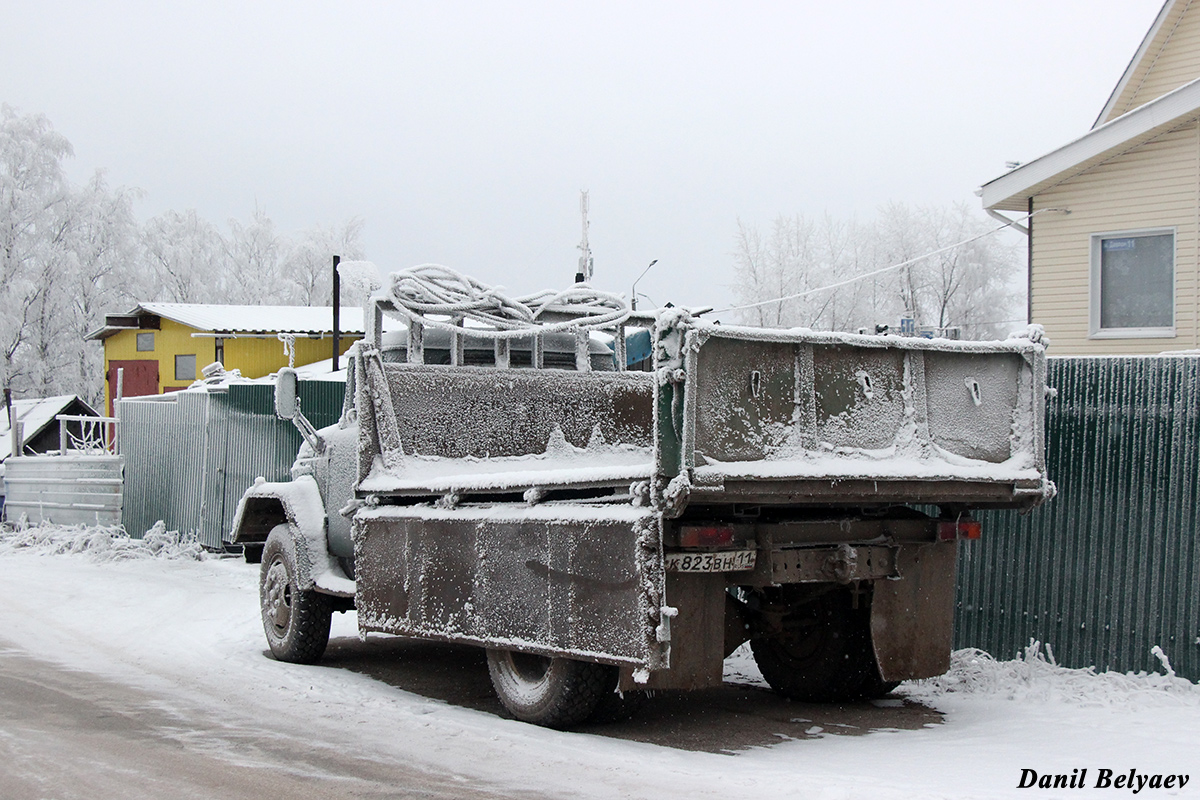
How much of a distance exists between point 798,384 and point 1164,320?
372 inches

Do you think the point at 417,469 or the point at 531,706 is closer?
the point at 531,706

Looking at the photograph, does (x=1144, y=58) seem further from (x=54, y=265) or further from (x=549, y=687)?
(x=54, y=265)

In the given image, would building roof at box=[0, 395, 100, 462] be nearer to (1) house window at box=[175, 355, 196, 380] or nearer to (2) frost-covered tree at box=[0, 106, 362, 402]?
(1) house window at box=[175, 355, 196, 380]

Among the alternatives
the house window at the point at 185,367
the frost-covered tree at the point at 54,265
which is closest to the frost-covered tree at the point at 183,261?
the frost-covered tree at the point at 54,265

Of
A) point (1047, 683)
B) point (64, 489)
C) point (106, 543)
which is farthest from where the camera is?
point (64, 489)

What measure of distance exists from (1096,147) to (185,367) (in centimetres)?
3387

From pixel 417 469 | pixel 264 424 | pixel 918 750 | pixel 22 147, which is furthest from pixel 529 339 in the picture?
pixel 22 147

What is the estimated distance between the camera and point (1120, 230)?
1468 cm

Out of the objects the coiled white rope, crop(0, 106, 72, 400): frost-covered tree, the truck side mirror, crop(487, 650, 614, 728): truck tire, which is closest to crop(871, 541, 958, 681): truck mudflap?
crop(487, 650, 614, 728): truck tire

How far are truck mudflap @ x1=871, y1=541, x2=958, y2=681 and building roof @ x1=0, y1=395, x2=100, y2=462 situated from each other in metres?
23.8

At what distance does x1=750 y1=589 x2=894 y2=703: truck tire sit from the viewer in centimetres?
794

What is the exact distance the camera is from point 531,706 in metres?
7.16

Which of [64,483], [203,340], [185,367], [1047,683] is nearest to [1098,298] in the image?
[1047,683]

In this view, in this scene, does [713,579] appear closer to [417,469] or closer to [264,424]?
[417,469]
